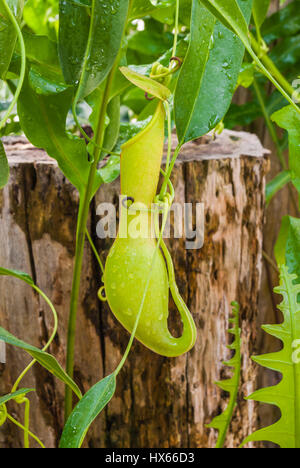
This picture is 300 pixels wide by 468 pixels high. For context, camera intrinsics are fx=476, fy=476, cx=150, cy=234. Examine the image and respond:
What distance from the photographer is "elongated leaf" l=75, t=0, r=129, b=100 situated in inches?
13.9

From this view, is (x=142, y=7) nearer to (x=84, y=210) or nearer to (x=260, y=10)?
(x=84, y=210)

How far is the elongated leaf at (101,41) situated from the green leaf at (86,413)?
0.22 meters

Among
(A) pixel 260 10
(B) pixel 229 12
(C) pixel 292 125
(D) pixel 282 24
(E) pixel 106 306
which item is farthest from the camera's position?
(D) pixel 282 24

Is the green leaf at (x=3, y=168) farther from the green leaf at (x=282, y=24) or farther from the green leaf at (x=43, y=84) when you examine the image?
the green leaf at (x=282, y=24)

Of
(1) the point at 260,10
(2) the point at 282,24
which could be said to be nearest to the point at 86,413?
(1) the point at 260,10

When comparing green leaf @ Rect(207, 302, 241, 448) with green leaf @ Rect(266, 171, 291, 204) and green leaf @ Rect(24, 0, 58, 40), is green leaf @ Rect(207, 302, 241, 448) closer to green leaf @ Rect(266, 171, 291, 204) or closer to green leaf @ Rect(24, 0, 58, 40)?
green leaf @ Rect(266, 171, 291, 204)

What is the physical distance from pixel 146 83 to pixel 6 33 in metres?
0.11

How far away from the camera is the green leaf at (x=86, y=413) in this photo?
34 centimetres

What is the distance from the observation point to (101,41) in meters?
0.37

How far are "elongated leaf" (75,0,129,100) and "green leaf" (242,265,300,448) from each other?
0.27 meters

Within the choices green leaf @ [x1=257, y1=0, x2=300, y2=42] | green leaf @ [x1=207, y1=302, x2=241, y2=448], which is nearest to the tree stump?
green leaf @ [x1=207, y1=302, x2=241, y2=448]

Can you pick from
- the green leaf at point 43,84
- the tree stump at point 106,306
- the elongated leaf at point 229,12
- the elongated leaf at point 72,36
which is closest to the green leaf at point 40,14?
the tree stump at point 106,306

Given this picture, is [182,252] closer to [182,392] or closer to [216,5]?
[182,392]
